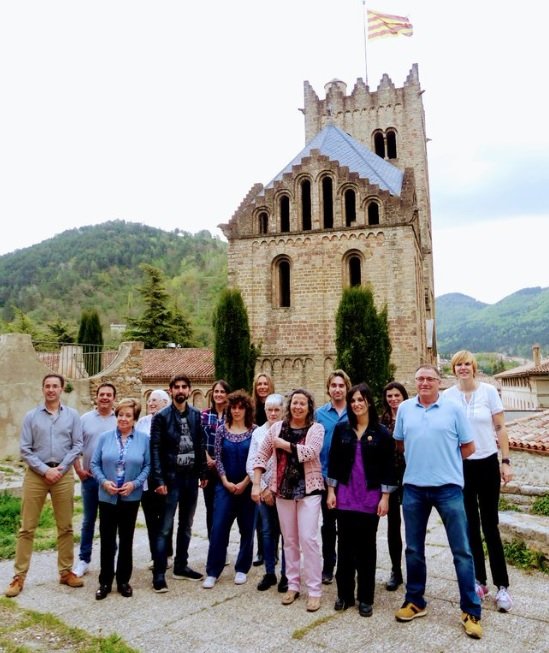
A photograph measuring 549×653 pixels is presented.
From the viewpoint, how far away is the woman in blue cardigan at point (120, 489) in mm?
5293

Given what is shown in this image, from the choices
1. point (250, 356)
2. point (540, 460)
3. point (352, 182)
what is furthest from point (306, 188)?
point (540, 460)

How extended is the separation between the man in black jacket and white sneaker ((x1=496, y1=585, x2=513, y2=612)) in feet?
9.57

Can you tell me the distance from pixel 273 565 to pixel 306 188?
66.0 feet

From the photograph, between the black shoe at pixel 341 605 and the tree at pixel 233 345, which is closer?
the black shoe at pixel 341 605

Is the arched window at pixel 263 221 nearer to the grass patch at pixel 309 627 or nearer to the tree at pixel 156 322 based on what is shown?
the grass patch at pixel 309 627

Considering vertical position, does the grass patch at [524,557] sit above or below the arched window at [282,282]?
below

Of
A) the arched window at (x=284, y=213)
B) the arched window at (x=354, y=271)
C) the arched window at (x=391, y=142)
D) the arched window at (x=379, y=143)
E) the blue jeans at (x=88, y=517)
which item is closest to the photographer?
the blue jeans at (x=88, y=517)

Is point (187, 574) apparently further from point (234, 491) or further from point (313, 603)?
point (313, 603)

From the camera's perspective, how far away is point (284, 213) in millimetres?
23938

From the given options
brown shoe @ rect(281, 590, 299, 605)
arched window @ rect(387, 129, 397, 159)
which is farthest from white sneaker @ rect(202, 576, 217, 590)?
arched window @ rect(387, 129, 397, 159)

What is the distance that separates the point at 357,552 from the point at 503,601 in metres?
1.30

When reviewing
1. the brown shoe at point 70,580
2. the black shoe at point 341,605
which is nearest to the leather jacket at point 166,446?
the brown shoe at point 70,580

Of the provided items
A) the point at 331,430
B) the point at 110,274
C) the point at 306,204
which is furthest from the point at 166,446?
the point at 110,274

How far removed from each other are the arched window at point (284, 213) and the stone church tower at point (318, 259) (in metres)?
0.04
